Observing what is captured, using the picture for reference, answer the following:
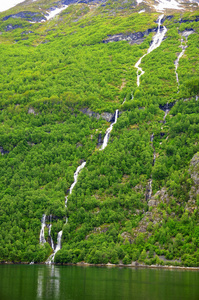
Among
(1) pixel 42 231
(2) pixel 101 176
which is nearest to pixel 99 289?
(1) pixel 42 231

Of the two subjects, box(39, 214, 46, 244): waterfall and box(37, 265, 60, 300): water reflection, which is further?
box(39, 214, 46, 244): waterfall

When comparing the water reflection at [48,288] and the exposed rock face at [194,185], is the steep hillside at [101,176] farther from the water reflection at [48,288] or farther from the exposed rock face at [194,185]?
the water reflection at [48,288]

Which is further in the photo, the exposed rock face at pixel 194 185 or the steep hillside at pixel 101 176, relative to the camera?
the exposed rock face at pixel 194 185

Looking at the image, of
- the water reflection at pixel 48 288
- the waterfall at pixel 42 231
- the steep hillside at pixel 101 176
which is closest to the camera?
the water reflection at pixel 48 288

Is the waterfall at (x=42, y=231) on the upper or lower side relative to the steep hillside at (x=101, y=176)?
lower

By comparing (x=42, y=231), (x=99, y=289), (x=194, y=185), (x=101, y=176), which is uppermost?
(x=101, y=176)

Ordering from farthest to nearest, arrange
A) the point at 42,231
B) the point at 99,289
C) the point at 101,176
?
the point at 101,176 → the point at 42,231 → the point at 99,289

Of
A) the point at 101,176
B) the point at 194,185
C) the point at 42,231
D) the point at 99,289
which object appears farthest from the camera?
the point at 101,176

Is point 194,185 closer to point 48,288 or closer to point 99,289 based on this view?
point 99,289

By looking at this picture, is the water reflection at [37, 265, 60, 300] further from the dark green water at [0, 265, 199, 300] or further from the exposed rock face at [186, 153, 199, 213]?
the exposed rock face at [186, 153, 199, 213]

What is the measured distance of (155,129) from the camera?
512ft

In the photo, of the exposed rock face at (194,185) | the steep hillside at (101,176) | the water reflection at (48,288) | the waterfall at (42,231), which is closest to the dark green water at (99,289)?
the water reflection at (48,288)

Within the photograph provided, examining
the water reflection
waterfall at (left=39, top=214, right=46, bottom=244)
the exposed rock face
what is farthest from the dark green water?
waterfall at (left=39, top=214, right=46, bottom=244)

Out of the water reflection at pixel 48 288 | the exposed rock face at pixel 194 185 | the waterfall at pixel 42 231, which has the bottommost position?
the waterfall at pixel 42 231
